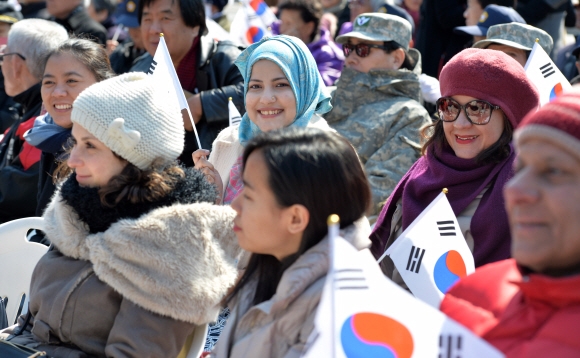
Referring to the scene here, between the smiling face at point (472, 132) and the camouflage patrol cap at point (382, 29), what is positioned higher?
the smiling face at point (472, 132)

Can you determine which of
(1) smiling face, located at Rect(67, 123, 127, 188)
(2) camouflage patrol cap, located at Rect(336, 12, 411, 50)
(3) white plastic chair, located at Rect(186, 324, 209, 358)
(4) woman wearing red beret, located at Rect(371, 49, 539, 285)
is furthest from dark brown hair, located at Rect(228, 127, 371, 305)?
(2) camouflage patrol cap, located at Rect(336, 12, 411, 50)

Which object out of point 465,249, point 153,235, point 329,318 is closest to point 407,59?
point 465,249

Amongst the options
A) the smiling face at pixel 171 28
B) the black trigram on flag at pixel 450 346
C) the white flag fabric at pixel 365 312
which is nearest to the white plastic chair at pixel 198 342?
the white flag fabric at pixel 365 312

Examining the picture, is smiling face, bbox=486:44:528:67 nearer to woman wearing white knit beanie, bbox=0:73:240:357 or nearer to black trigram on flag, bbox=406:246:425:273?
black trigram on flag, bbox=406:246:425:273

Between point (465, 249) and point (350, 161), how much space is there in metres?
0.89

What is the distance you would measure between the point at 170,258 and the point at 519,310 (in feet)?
4.67

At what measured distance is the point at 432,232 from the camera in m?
3.33

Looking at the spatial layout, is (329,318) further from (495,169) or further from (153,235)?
(495,169)

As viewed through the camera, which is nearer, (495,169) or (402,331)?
(402,331)

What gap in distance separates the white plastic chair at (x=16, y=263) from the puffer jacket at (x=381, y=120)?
189cm

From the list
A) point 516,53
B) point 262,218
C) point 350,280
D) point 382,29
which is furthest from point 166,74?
point 350,280

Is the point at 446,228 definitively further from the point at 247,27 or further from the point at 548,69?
the point at 247,27

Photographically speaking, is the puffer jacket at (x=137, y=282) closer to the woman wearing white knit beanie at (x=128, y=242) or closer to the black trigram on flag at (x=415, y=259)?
the woman wearing white knit beanie at (x=128, y=242)

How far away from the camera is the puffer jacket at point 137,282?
2.98 m
